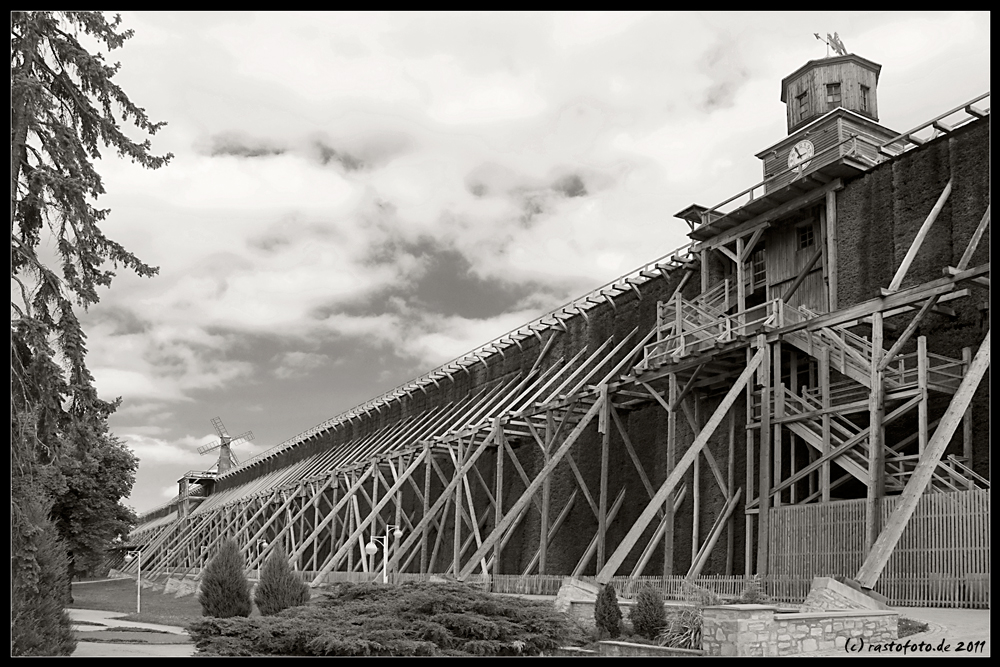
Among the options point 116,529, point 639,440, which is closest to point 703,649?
point 639,440

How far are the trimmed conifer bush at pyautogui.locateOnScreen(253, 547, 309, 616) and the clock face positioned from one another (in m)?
16.3

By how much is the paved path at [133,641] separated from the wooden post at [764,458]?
11321mm

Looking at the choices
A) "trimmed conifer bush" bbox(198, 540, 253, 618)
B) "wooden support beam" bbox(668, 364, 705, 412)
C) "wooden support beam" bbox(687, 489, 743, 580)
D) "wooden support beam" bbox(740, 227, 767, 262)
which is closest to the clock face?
"wooden support beam" bbox(740, 227, 767, 262)

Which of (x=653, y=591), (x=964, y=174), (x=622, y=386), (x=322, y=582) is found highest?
(x=964, y=174)

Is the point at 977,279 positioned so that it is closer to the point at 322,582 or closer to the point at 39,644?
the point at 39,644

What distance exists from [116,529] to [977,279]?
34.4m

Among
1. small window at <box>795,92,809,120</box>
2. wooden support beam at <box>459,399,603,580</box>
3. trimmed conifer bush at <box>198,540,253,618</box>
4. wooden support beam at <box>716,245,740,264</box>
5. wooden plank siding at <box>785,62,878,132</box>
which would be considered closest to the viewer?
trimmed conifer bush at <box>198,540,253,618</box>

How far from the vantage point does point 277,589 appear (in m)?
19.8

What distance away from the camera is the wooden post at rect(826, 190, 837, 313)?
23230 mm

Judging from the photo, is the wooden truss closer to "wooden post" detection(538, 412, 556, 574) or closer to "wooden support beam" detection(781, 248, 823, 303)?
"wooden post" detection(538, 412, 556, 574)

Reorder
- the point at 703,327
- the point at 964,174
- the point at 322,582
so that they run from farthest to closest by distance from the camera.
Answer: the point at 322,582, the point at 703,327, the point at 964,174

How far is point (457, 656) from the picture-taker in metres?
13.5

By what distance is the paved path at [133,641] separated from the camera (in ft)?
49.9

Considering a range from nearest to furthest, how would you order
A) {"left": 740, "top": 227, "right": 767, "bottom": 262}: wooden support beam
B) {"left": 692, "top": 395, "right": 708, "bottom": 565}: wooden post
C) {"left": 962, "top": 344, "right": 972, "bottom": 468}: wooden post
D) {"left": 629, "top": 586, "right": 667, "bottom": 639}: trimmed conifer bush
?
{"left": 629, "top": 586, "right": 667, "bottom": 639}: trimmed conifer bush
{"left": 962, "top": 344, "right": 972, "bottom": 468}: wooden post
{"left": 692, "top": 395, "right": 708, "bottom": 565}: wooden post
{"left": 740, "top": 227, "right": 767, "bottom": 262}: wooden support beam
